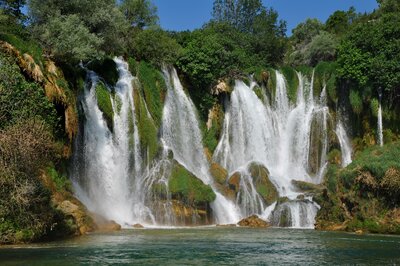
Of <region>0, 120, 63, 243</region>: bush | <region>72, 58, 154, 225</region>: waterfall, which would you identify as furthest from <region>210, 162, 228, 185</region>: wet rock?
<region>0, 120, 63, 243</region>: bush

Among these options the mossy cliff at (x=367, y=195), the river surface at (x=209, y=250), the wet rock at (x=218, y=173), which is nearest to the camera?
the river surface at (x=209, y=250)

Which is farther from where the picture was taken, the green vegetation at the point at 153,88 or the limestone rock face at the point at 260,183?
the green vegetation at the point at 153,88

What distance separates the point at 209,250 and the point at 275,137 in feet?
92.4

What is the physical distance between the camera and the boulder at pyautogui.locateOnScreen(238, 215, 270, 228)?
110 ft

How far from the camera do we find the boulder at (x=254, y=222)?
33500 mm

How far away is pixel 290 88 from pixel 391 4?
24.6 metres

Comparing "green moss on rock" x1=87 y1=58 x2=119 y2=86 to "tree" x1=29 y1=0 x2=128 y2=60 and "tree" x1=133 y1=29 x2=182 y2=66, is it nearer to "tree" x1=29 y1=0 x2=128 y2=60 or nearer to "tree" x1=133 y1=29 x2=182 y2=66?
"tree" x1=29 y1=0 x2=128 y2=60

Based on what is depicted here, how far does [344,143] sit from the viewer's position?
1876 inches

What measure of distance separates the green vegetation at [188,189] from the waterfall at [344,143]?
1582 cm

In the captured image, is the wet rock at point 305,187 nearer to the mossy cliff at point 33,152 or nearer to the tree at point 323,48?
the mossy cliff at point 33,152

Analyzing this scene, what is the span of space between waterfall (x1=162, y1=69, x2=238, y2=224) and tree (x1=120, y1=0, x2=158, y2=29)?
1872 centimetres

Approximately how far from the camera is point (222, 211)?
36.6 m

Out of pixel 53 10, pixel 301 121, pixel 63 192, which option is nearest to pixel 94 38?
pixel 53 10

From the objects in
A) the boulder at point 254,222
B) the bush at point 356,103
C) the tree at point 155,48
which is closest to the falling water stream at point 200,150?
the boulder at point 254,222
